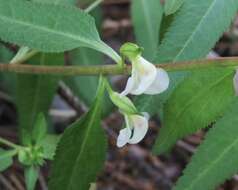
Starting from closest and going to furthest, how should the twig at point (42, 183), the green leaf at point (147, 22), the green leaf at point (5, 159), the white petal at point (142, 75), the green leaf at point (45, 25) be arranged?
1. the white petal at point (142, 75)
2. the green leaf at point (45, 25)
3. the green leaf at point (5, 159)
4. the green leaf at point (147, 22)
5. the twig at point (42, 183)

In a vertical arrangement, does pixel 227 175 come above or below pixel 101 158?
above

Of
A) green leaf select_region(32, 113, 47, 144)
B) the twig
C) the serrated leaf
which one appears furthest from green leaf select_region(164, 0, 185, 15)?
the twig

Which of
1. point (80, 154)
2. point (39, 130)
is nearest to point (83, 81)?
point (39, 130)

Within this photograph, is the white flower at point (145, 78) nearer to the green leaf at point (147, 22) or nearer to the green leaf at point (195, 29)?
the green leaf at point (195, 29)

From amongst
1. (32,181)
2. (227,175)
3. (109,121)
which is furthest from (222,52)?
(227,175)

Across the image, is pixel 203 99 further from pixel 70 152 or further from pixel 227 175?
pixel 70 152

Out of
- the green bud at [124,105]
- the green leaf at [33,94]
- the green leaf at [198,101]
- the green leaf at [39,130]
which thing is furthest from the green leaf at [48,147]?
the green bud at [124,105]
